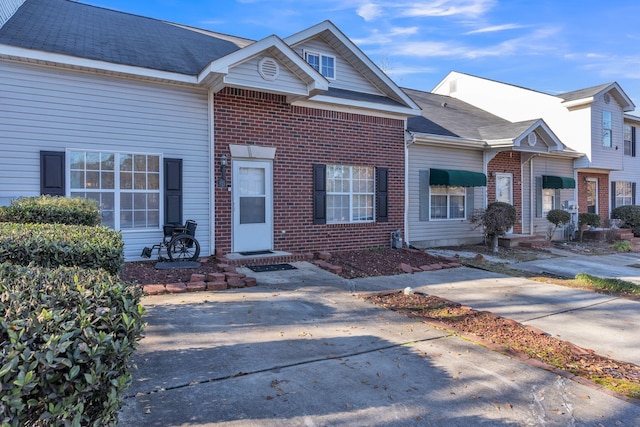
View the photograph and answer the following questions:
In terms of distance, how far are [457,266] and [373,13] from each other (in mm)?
8616

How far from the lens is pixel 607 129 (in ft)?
56.1

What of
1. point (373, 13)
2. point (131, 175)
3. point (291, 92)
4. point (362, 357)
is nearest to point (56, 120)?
point (131, 175)

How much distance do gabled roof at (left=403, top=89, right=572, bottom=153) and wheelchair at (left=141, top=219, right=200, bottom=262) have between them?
22.6 feet

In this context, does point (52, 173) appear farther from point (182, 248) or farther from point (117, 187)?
point (182, 248)

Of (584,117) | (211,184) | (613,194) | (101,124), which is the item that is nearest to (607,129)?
(584,117)

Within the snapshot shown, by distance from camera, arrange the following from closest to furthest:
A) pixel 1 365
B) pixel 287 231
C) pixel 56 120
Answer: pixel 1 365 → pixel 56 120 → pixel 287 231

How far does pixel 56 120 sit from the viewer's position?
7434mm

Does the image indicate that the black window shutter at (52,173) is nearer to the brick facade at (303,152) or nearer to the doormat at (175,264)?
the doormat at (175,264)

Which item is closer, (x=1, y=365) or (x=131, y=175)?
(x=1, y=365)

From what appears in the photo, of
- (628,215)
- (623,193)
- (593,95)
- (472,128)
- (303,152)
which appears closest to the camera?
(303,152)

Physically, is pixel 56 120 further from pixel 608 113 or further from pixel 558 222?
pixel 608 113

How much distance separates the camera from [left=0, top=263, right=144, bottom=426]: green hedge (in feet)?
5.30

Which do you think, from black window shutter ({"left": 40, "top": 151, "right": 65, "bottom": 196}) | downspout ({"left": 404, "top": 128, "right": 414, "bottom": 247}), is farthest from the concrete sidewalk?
downspout ({"left": 404, "top": 128, "right": 414, "bottom": 247})

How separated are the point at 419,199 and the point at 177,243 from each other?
727 centimetres
